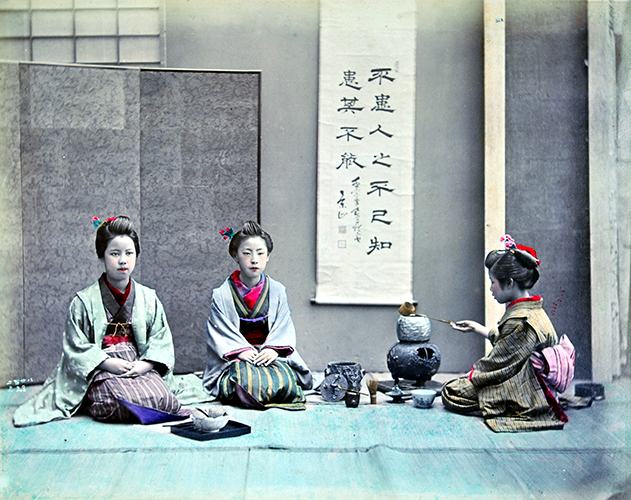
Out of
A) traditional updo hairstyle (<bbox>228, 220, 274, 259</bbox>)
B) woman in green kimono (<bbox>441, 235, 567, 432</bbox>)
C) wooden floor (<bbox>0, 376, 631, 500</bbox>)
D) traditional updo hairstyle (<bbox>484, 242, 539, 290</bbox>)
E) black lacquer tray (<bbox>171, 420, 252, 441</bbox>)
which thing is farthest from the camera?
traditional updo hairstyle (<bbox>228, 220, 274, 259</bbox>)

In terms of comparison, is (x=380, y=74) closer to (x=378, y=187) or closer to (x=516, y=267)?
(x=378, y=187)

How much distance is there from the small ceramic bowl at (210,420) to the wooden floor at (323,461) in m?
0.12

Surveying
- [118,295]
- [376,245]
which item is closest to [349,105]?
[376,245]

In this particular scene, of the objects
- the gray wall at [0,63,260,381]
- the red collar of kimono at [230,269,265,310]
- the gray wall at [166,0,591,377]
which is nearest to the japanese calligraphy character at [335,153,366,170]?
the gray wall at [166,0,591,377]

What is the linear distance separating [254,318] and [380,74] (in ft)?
7.67

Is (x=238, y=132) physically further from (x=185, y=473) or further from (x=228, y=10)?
(x=185, y=473)

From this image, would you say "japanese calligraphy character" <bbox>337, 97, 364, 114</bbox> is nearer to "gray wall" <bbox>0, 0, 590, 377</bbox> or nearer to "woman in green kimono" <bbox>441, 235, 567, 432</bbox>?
"gray wall" <bbox>0, 0, 590, 377</bbox>

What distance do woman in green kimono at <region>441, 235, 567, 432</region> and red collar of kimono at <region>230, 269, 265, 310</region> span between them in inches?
61.9

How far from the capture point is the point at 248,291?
4.73m

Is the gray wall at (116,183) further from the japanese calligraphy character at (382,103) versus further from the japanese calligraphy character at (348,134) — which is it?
the japanese calligraphy character at (382,103)

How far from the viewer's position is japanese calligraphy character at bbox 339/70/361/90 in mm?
5445

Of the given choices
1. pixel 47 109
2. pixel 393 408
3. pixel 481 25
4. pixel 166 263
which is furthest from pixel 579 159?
pixel 47 109

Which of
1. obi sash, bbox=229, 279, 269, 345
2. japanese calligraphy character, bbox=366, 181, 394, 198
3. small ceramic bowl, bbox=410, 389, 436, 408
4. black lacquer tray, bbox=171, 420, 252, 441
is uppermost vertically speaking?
japanese calligraphy character, bbox=366, 181, 394, 198

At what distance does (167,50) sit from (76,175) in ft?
4.31
